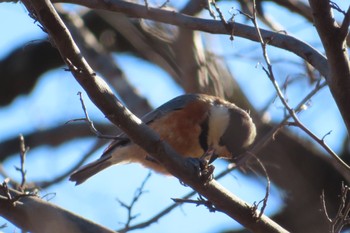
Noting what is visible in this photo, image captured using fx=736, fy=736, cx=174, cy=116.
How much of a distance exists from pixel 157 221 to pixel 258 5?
7.09ft

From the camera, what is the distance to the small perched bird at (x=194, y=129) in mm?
4561

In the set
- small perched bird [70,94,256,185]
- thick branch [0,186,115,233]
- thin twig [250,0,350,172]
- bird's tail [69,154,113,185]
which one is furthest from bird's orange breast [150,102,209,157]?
thin twig [250,0,350,172]

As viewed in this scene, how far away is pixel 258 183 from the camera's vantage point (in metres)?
4.94

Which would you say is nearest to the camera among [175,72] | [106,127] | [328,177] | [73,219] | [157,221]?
[73,219]

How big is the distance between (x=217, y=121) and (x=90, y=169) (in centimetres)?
91

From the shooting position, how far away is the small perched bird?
456 cm

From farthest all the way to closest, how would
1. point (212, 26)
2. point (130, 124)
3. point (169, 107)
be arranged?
point (169, 107) → point (212, 26) → point (130, 124)

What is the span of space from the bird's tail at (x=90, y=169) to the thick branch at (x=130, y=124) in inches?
77.5

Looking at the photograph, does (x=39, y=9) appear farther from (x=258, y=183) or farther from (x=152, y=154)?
(x=258, y=183)

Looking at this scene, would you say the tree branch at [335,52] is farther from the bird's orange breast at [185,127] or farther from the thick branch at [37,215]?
the bird's orange breast at [185,127]

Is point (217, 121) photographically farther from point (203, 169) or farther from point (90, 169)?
point (203, 169)

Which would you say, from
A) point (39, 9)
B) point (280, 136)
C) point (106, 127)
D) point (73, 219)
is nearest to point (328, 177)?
point (280, 136)

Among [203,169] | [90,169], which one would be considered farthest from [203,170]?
[90,169]

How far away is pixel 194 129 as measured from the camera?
470 centimetres
